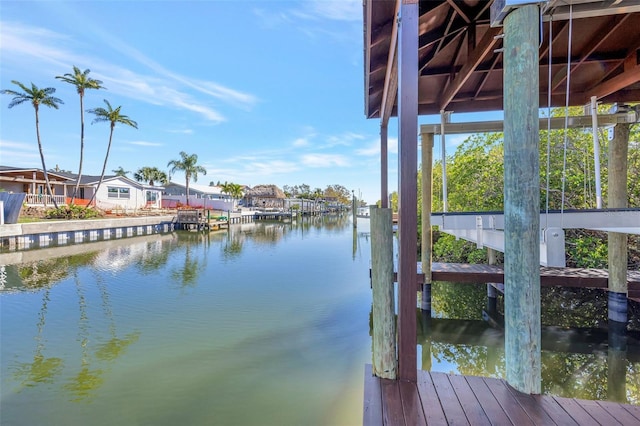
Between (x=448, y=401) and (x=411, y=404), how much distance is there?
0.84 feet

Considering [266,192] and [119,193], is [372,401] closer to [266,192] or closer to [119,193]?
[119,193]

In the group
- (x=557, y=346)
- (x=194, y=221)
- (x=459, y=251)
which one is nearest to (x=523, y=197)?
(x=557, y=346)

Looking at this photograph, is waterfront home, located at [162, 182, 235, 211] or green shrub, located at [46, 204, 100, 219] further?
waterfront home, located at [162, 182, 235, 211]

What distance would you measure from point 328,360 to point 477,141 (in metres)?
9.82

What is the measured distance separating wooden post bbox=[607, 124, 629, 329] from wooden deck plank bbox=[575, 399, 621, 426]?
14.8 feet

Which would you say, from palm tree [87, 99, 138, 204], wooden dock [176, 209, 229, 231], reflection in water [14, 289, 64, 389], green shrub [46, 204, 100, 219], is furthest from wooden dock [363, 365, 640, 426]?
palm tree [87, 99, 138, 204]

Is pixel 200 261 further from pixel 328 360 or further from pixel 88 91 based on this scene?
pixel 88 91

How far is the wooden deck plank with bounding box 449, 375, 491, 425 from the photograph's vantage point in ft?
5.76

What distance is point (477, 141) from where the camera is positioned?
431 inches

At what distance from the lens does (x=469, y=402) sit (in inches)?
76.0

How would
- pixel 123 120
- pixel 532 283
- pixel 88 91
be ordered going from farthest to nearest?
1. pixel 123 120
2. pixel 88 91
3. pixel 532 283

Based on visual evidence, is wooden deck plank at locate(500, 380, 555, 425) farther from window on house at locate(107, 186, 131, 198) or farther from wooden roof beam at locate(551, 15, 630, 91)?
window on house at locate(107, 186, 131, 198)

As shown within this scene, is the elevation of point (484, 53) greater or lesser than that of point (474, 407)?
greater

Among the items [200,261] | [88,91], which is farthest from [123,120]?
[200,261]
